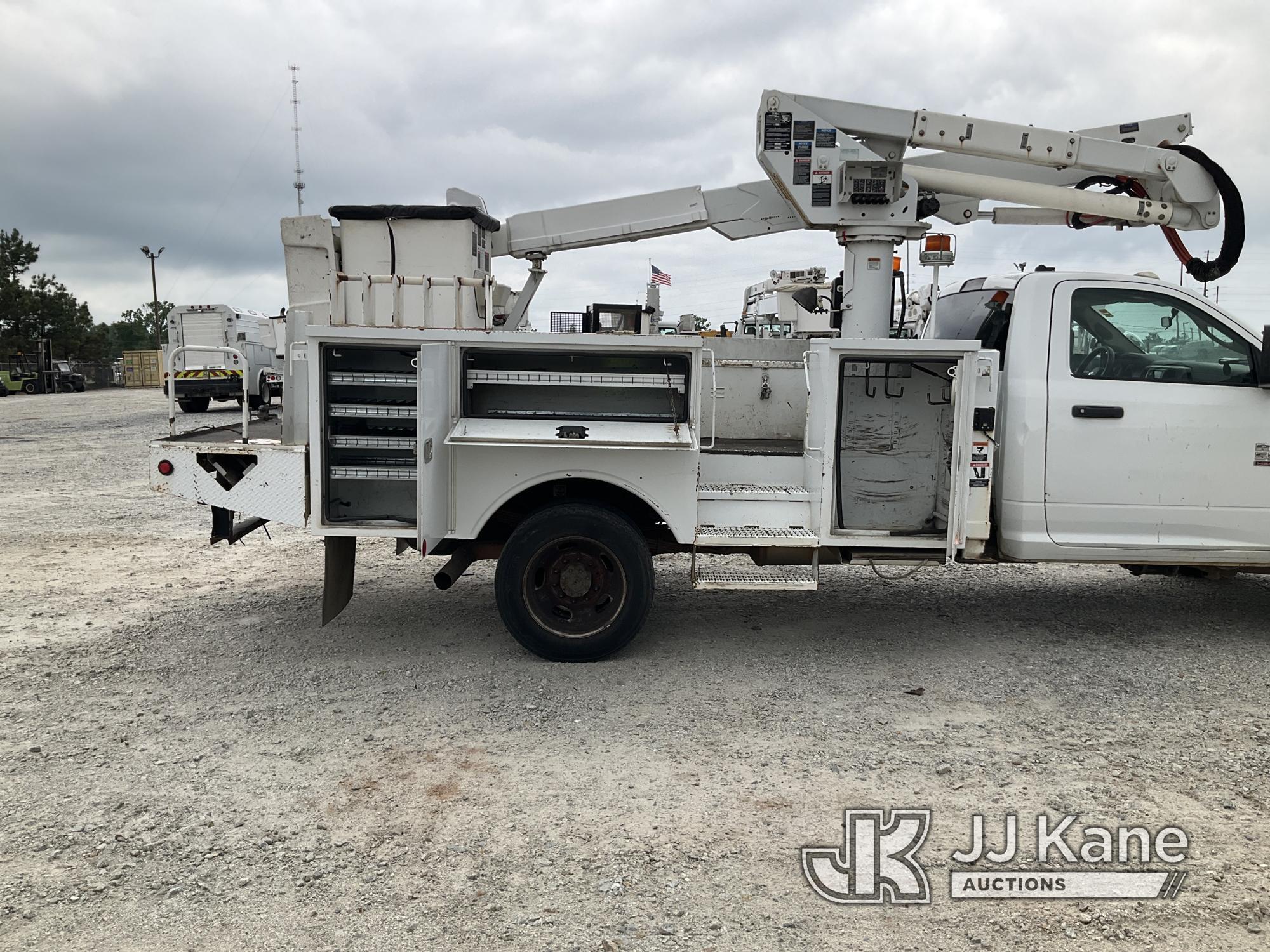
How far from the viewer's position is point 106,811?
3674 mm

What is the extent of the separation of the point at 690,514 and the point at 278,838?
269cm

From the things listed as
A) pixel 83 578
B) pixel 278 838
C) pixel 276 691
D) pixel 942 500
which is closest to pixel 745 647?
pixel 942 500

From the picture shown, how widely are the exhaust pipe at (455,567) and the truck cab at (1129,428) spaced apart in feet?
10.4

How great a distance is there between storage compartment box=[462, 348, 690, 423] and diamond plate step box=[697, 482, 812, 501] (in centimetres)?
48

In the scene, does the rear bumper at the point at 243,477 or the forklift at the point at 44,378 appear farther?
the forklift at the point at 44,378

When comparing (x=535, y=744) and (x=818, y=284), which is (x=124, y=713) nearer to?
(x=535, y=744)

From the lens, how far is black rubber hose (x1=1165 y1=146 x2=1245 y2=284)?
20.2ft

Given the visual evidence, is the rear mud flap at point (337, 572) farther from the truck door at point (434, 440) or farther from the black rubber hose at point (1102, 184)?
the black rubber hose at point (1102, 184)

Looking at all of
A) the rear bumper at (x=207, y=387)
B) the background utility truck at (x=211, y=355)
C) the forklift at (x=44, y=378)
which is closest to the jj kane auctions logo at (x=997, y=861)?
the background utility truck at (x=211, y=355)

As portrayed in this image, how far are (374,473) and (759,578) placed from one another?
2255 millimetres

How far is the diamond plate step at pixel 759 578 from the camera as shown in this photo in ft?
17.4

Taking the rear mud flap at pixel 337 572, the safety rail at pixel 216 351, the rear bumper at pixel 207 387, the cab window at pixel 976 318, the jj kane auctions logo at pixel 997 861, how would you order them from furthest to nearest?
the rear bumper at pixel 207 387, the cab window at pixel 976 318, the rear mud flap at pixel 337 572, the safety rail at pixel 216 351, the jj kane auctions logo at pixel 997 861

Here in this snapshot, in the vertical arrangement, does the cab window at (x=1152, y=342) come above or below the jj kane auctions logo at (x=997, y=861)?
above

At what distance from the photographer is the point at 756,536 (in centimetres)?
540
